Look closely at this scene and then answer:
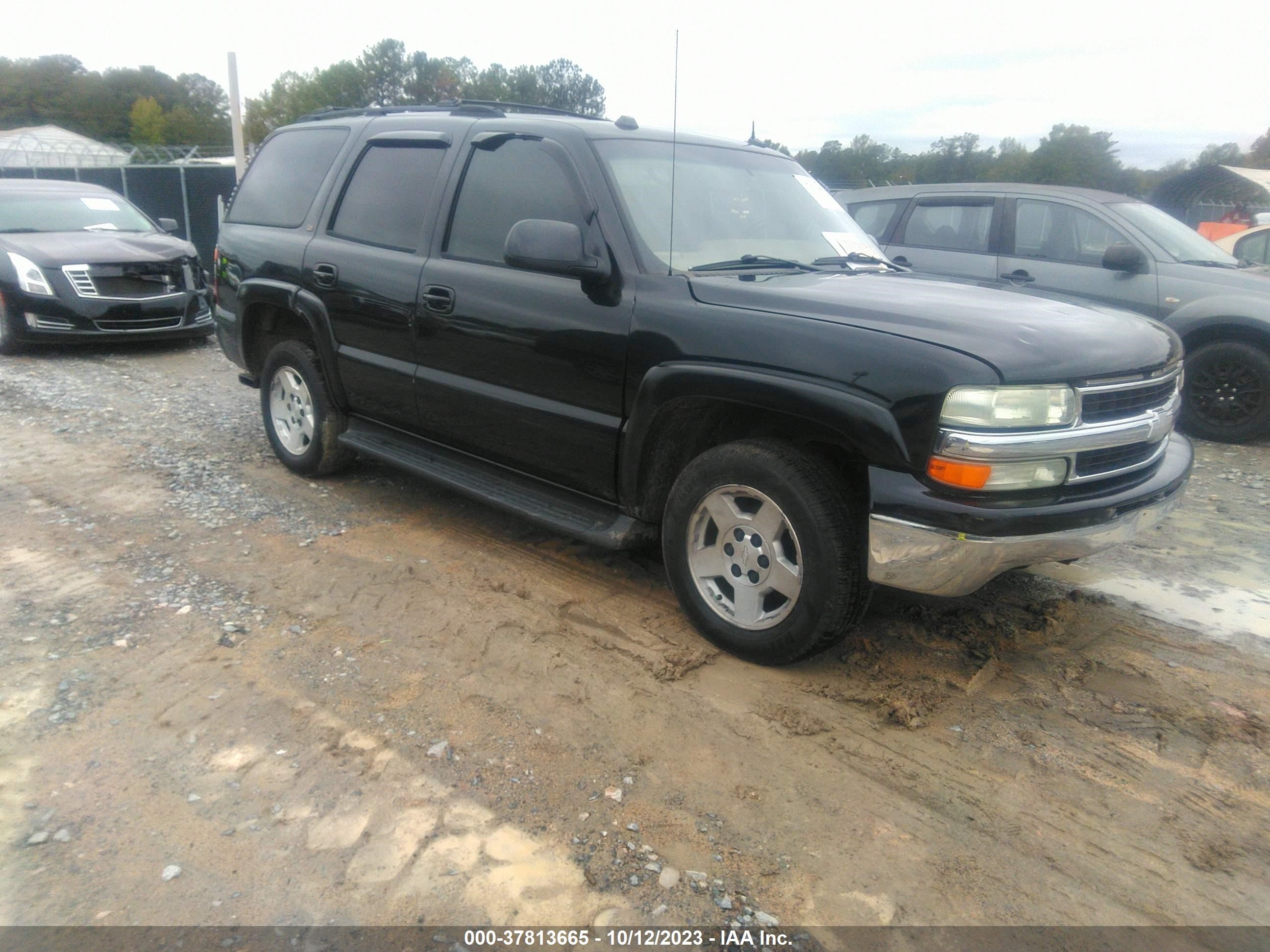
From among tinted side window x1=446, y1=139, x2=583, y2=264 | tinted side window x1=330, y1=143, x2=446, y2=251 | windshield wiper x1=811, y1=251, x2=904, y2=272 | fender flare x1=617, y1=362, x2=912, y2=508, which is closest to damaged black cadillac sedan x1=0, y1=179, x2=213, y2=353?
tinted side window x1=330, y1=143, x2=446, y2=251

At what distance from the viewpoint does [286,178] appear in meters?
5.32

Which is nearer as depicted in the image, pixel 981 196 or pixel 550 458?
pixel 550 458

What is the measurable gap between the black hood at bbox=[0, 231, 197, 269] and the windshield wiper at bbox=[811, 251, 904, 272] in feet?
24.8

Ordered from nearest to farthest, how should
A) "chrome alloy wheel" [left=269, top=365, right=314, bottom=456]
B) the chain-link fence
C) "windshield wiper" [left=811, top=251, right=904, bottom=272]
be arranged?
"windshield wiper" [left=811, top=251, right=904, bottom=272] < "chrome alloy wheel" [left=269, top=365, right=314, bottom=456] < the chain-link fence

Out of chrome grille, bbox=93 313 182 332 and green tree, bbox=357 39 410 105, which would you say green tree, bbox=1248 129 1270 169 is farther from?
green tree, bbox=357 39 410 105

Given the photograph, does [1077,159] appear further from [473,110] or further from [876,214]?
[473,110]

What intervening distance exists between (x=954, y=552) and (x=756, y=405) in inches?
31.4

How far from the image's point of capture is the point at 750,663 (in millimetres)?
3398

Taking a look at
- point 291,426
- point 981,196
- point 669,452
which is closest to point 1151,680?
point 669,452

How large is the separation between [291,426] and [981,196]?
5.56 meters

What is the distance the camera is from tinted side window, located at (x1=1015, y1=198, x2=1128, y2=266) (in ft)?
23.1

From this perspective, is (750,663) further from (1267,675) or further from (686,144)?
(686,144)

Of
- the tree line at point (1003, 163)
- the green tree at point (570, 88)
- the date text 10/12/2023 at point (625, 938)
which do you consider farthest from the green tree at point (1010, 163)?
the green tree at point (570, 88)

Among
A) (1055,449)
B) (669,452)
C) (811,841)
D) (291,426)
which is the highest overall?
(1055,449)
